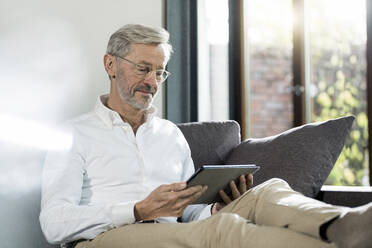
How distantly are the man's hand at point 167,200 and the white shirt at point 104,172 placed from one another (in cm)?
4

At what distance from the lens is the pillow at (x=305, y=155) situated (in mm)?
2314

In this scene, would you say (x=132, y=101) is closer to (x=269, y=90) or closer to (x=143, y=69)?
(x=143, y=69)

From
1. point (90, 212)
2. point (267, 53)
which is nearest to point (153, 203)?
point (90, 212)

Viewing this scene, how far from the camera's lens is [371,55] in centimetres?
329

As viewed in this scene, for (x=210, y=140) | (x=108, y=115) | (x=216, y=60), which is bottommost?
(x=210, y=140)

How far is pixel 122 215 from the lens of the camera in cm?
191

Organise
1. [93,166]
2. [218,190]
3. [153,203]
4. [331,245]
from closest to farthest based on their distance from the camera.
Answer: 1. [331,245]
2. [153,203]
3. [218,190]
4. [93,166]

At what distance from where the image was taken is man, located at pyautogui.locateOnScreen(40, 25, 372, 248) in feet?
5.04

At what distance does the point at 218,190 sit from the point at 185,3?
154cm

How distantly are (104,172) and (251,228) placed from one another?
30.5 inches

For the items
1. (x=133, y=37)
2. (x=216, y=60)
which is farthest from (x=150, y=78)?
(x=216, y=60)

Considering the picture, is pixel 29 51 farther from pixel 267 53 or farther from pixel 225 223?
pixel 267 53

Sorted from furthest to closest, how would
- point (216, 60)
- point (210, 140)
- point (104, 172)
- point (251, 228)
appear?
point (216, 60) < point (210, 140) < point (104, 172) < point (251, 228)

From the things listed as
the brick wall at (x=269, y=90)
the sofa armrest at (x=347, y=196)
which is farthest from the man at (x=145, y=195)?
the brick wall at (x=269, y=90)
